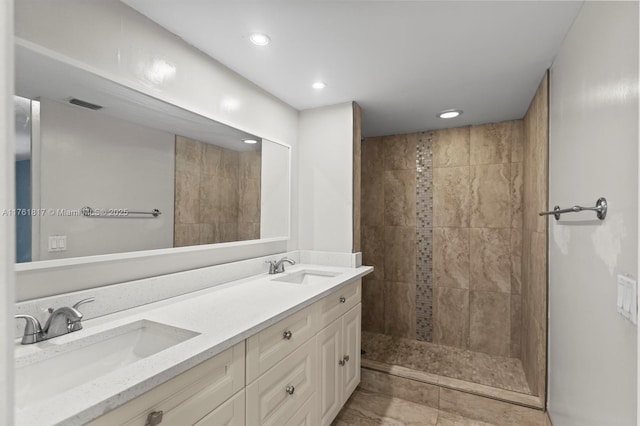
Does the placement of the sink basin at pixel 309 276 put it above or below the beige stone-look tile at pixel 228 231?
below

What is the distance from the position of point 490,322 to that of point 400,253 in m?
1.04

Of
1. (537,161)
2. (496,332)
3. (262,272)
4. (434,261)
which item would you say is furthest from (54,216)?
(496,332)

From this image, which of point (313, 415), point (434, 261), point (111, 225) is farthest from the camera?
point (434, 261)

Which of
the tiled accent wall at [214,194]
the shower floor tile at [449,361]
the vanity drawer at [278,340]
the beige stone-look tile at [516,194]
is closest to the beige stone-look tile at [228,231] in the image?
the tiled accent wall at [214,194]

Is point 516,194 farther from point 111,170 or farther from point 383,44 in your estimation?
point 111,170

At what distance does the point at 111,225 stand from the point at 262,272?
1.03 meters

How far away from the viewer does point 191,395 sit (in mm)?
896

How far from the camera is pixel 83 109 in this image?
1.18 metres

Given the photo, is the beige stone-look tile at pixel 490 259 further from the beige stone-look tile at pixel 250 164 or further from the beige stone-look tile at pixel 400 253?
the beige stone-look tile at pixel 250 164

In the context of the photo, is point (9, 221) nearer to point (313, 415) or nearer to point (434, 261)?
point (313, 415)

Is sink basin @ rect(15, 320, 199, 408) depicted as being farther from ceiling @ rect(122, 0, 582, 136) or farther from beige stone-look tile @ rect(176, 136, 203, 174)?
ceiling @ rect(122, 0, 582, 136)

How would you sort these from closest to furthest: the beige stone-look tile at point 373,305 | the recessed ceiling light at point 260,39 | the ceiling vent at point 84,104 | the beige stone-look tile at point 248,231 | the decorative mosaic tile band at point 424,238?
the ceiling vent at point 84,104
the recessed ceiling light at point 260,39
the beige stone-look tile at point 248,231
the decorative mosaic tile band at point 424,238
the beige stone-look tile at point 373,305

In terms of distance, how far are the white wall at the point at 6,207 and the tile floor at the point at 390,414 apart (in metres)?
2.02

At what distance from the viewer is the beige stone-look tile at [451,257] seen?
2.97 metres
